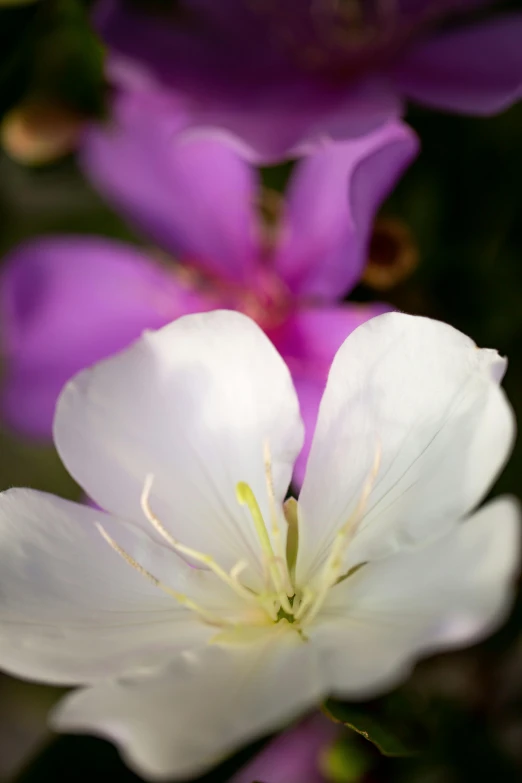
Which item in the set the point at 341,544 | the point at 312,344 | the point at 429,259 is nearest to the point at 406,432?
the point at 341,544

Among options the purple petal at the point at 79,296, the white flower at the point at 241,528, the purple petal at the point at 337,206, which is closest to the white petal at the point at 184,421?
the white flower at the point at 241,528

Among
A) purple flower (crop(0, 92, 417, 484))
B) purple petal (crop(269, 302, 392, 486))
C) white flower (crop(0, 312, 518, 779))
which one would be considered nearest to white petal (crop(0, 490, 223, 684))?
white flower (crop(0, 312, 518, 779))

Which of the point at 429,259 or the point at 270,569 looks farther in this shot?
the point at 429,259

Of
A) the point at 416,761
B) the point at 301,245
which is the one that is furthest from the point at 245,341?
the point at 416,761

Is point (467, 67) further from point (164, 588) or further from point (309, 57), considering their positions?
point (164, 588)

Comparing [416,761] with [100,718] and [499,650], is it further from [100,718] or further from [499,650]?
[100,718]

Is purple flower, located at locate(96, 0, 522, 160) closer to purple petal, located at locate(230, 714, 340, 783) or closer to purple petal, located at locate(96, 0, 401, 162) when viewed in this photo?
purple petal, located at locate(96, 0, 401, 162)
